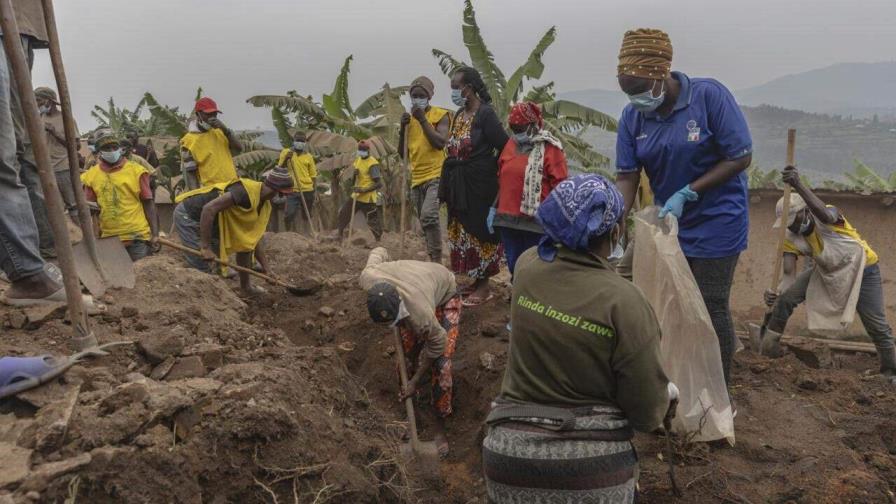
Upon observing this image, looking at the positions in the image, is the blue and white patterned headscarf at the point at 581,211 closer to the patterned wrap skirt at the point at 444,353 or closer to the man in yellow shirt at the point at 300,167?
the patterned wrap skirt at the point at 444,353

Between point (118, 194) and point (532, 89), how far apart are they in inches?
248

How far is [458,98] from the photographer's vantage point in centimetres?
533

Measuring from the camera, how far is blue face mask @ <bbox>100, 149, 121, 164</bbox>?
588 centimetres

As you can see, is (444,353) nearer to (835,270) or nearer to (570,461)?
(570,461)

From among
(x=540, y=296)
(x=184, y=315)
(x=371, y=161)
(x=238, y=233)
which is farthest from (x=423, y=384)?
(x=371, y=161)

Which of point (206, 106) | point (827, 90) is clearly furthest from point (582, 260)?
point (827, 90)

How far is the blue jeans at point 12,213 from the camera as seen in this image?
2.75 meters

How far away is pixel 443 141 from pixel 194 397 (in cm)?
382

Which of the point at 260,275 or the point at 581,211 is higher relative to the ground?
the point at 581,211

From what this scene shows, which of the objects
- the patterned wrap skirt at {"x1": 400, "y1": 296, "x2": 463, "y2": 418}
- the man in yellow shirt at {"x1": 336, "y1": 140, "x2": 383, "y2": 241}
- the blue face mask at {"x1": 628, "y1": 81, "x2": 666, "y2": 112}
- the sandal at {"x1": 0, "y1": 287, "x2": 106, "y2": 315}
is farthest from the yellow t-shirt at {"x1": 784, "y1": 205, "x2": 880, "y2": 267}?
the man in yellow shirt at {"x1": 336, "y1": 140, "x2": 383, "y2": 241}

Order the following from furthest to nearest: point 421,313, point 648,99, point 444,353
Result: point 444,353 → point 421,313 → point 648,99

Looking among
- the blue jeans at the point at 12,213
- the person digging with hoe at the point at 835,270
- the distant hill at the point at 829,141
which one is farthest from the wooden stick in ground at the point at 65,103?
the distant hill at the point at 829,141

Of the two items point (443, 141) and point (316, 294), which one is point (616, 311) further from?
point (316, 294)

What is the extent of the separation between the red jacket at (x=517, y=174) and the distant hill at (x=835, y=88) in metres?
122
